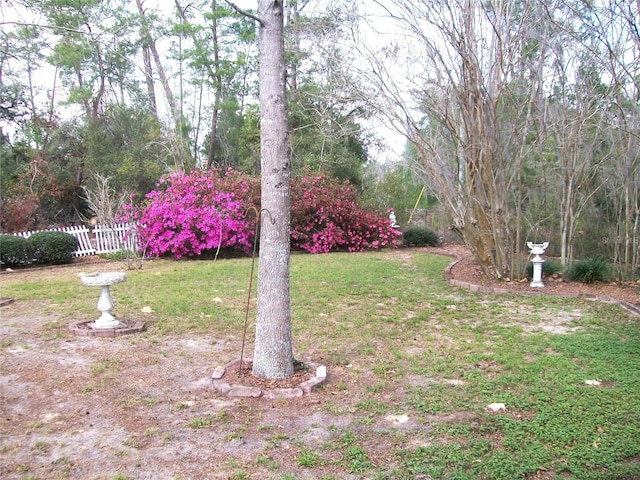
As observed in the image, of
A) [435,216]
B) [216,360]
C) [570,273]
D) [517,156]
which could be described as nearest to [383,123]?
[517,156]

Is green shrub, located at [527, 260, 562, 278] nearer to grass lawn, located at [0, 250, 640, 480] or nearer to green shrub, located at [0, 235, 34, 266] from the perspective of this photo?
grass lawn, located at [0, 250, 640, 480]

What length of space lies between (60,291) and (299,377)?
18.0 ft

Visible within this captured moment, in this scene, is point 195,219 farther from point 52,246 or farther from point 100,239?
point 52,246

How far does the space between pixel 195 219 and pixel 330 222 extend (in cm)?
340

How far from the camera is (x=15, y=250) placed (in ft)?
35.8

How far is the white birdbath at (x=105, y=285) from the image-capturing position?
206 inches

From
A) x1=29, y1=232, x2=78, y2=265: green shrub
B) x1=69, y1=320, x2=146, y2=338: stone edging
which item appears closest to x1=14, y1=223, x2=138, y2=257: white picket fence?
x1=29, y1=232, x2=78, y2=265: green shrub

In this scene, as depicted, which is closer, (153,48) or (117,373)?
(117,373)

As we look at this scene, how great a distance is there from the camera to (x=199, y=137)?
76.5ft

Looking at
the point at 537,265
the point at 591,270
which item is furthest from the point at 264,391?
the point at 591,270

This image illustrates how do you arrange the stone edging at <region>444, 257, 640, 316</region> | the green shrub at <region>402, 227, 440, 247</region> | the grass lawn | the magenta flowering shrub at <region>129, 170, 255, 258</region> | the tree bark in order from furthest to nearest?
the green shrub at <region>402, 227, 440, 247</region>
the magenta flowering shrub at <region>129, 170, 255, 258</region>
the stone edging at <region>444, 257, 640, 316</region>
the tree bark
the grass lawn

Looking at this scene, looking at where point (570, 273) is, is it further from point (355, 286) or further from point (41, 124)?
point (41, 124)

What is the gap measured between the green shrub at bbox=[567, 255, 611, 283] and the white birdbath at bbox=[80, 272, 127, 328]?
6543 millimetres

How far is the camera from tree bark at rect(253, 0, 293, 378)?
147 inches
